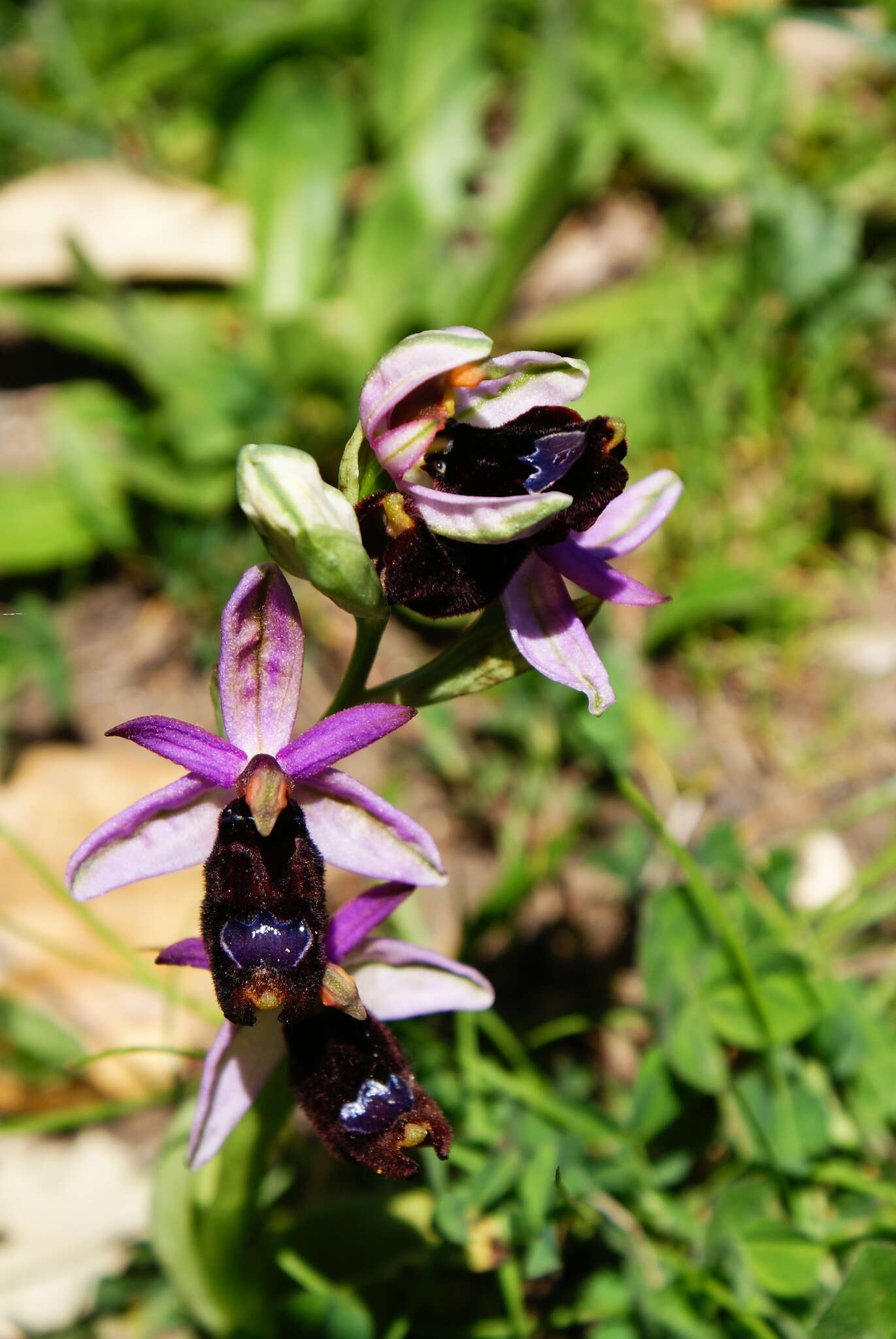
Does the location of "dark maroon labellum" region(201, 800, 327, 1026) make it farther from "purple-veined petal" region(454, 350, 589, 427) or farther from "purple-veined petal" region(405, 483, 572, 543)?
"purple-veined petal" region(454, 350, 589, 427)

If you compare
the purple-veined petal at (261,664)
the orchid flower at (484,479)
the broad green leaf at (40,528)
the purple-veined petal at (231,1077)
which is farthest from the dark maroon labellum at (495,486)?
the broad green leaf at (40,528)

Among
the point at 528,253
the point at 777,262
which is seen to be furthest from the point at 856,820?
the point at 528,253

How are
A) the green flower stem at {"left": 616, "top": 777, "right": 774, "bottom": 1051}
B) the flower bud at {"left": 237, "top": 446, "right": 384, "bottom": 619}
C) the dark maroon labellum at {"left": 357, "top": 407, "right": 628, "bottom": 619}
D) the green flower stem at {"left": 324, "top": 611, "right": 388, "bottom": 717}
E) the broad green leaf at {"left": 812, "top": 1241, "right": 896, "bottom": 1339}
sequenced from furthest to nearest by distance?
the green flower stem at {"left": 616, "top": 777, "right": 774, "bottom": 1051}, the broad green leaf at {"left": 812, "top": 1241, "right": 896, "bottom": 1339}, the green flower stem at {"left": 324, "top": 611, "right": 388, "bottom": 717}, the dark maroon labellum at {"left": 357, "top": 407, "right": 628, "bottom": 619}, the flower bud at {"left": 237, "top": 446, "right": 384, "bottom": 619}

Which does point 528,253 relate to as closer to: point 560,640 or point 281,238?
point 281,238

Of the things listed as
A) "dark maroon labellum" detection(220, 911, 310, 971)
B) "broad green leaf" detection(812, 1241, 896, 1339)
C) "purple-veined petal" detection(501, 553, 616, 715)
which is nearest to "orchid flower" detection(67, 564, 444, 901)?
"dark maroon labellum" detection(220, 911, 310, 971)

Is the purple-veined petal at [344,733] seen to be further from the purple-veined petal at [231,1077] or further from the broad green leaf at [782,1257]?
the broad green leaf at [782,1257]
